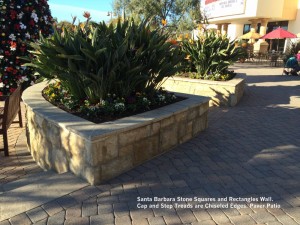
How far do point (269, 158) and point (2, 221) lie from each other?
10.6 ft

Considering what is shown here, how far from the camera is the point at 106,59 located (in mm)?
3646

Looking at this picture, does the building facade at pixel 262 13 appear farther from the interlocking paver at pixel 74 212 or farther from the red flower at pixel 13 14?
the interlocking paver at pixel 74 212

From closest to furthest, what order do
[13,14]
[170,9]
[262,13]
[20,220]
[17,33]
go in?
[20,220] → [13,14] → [17,33] → [262,13] → [170,9]

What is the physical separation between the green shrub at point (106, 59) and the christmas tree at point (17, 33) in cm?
310

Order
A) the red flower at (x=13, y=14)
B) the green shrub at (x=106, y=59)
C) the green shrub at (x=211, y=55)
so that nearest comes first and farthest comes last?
1. the green shrub at (x=106, y=59)
2. the red flower at (x=13, y=14)
3. the green shrub at (x=211, y=55)

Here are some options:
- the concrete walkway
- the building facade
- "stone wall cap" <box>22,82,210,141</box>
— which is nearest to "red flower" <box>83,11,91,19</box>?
"stone wall cap" <box>22,82,210,141</box>

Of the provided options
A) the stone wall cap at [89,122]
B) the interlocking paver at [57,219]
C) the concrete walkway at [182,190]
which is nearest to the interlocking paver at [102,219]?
the concrete walkway at [182,190]

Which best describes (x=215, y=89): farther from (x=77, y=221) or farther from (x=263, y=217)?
(x=77, y=221)

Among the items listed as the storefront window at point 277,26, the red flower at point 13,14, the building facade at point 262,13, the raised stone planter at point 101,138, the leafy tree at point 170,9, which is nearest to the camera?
the raised stone planter at point 101,138

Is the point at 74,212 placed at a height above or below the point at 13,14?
below

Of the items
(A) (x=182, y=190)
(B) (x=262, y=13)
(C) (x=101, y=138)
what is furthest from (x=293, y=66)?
→ (C) (x=101, y=138)

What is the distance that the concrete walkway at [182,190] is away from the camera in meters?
2.52

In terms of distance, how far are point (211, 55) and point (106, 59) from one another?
460cm

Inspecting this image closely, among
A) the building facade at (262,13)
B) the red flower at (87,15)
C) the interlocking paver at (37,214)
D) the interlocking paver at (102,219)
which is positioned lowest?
the interlocking paver at (102,219)
